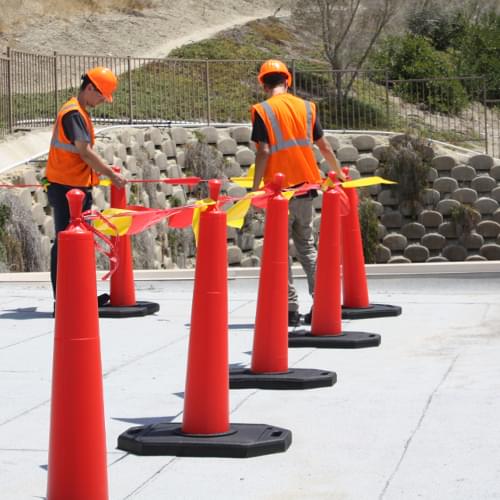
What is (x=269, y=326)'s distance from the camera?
6438 millimetres

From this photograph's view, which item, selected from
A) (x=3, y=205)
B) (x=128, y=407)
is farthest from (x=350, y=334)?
(x=3, y=205)

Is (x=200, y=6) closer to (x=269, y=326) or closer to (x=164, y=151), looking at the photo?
(x=164, y=151)

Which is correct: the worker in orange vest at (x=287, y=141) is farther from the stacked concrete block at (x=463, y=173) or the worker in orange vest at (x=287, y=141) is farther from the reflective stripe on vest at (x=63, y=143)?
the stacked concrete block at (x=463, y=173)

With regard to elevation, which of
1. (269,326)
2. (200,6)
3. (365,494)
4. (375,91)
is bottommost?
(365,494)

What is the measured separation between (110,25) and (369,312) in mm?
31012

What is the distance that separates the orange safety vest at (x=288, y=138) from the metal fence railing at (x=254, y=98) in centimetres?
1353

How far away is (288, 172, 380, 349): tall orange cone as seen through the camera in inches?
304

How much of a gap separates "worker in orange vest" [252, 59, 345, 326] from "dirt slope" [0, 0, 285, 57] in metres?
27.0

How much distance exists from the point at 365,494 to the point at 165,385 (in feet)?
7.74

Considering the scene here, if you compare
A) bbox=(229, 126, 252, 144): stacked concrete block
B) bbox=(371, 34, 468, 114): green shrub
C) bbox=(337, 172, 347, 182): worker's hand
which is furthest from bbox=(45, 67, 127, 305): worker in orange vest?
bbox=(371, 34, 468, 114): green shrub

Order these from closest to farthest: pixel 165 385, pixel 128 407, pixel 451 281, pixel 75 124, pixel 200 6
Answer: pixel 128 407 < pixel 165 385 < pixel 75 124 < pixel 451 281 < pixel 200 6

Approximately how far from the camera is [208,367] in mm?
5242

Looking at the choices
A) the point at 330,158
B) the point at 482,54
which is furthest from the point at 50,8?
the point at 330,158

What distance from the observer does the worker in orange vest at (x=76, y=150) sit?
8.84 metres
